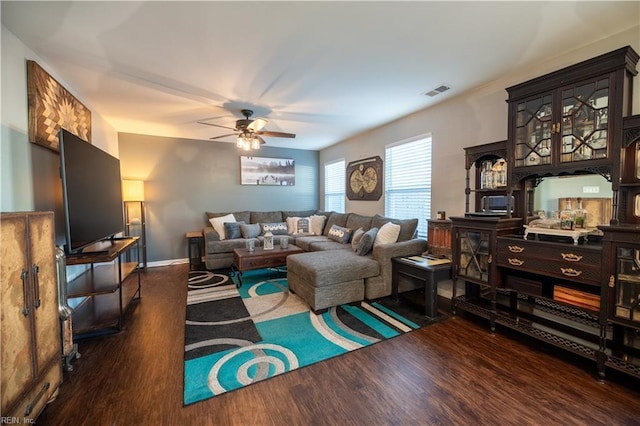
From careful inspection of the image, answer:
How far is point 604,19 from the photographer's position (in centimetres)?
186

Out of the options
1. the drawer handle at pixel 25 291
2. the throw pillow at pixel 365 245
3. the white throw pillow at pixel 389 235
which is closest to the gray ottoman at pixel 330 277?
the throw pillow at pixel 365 245

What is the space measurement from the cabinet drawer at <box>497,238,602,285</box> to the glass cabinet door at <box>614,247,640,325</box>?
10cm

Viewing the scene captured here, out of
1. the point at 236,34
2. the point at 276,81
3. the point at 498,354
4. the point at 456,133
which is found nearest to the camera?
the point at 236,34

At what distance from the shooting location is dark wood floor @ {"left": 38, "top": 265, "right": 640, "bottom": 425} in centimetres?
150

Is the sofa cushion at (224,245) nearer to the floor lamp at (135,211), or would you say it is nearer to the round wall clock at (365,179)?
the floor lamp at (135,211)

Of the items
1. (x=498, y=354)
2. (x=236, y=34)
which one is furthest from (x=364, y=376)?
(x=236, y=34)

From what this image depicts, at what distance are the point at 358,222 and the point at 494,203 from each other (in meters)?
2.26

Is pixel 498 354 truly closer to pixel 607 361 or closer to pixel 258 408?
pixel 607 361

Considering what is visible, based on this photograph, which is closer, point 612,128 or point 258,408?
point 258,408

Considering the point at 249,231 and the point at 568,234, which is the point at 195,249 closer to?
the point at 249,231

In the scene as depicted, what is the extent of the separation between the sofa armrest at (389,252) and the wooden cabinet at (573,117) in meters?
1.31

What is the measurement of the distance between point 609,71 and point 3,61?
13.9ft

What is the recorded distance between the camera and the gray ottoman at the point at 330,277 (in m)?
2.82

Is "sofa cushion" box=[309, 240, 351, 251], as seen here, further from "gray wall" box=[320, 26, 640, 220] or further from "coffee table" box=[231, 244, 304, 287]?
"gray wall" box=[320, 26, 640, 220]
